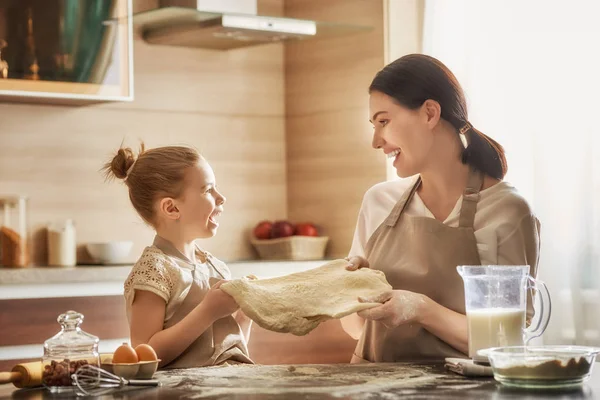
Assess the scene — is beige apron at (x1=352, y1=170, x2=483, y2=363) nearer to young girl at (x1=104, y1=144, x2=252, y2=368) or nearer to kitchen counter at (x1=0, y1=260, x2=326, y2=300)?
young girl at (x1=104, y1=144, x2=252, y2=368)

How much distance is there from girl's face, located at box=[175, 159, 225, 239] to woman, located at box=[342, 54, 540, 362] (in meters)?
0.37

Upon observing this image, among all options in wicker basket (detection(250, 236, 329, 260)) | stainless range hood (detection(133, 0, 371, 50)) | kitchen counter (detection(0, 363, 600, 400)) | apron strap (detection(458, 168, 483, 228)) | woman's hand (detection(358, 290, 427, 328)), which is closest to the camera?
kitchen counter (detection(0, 363, 600, 400))

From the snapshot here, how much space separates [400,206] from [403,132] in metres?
0.17

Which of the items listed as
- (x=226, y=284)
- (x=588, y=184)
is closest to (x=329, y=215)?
(x=588, y=184)

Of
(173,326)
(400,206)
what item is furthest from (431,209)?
(173,326)

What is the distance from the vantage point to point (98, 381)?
1627mm

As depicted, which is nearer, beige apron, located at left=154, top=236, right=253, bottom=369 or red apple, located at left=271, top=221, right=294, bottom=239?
beige apron, located at left=154, top=236, right=253, bottom=369

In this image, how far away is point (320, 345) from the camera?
147 inches

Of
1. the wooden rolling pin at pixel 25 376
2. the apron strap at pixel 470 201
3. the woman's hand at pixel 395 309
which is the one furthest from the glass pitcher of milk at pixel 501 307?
the wooden rolling pin at pixel 25 376

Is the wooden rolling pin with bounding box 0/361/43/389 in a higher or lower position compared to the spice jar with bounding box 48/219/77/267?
lower

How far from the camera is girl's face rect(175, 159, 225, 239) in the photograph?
236 centimetres

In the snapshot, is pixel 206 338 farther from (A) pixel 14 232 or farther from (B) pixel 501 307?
(A) pixel 14 232

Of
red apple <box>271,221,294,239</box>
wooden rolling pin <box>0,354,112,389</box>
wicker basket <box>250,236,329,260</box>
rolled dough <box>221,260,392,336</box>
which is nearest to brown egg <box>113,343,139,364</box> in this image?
wooden rolling pin <box>0,354,112,389</box>

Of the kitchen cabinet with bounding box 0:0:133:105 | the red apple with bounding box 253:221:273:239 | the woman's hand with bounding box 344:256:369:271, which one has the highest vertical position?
the kitchen cabinet with bounding box 0:0:133:105
